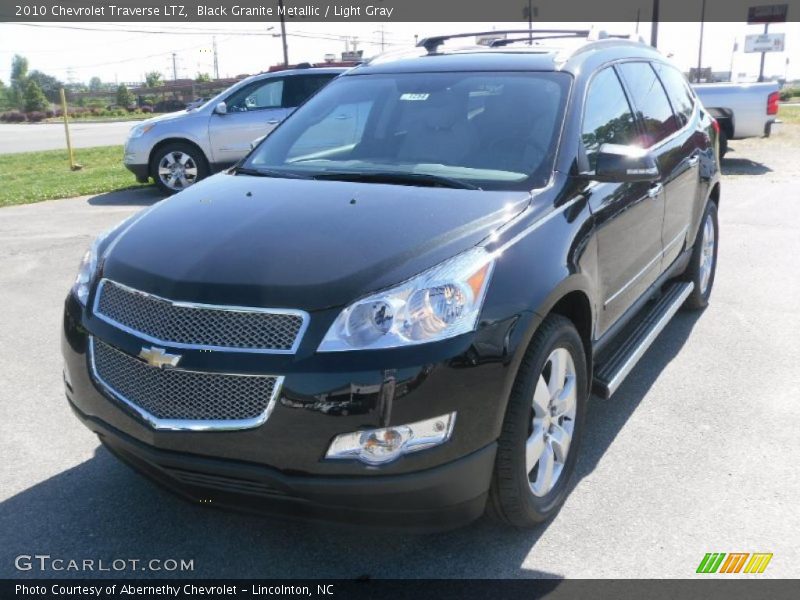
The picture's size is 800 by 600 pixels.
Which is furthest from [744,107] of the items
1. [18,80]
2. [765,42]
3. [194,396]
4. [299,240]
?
[18,80]

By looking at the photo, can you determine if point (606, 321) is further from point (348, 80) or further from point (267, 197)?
point (348, 80)

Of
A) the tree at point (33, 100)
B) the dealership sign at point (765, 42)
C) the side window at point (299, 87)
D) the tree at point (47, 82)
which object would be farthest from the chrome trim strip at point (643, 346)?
the tree at point (47, 82)

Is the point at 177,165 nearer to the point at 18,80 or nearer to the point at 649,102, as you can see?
the point at 649,102

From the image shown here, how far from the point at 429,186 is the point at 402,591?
1.64 meters

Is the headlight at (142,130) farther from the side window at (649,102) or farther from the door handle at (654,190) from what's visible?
the door handle at (654,190)

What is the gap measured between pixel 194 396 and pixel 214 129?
9910mm

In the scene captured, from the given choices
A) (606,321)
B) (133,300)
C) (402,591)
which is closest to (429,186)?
(606,321)

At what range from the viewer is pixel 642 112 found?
4461 millimetres

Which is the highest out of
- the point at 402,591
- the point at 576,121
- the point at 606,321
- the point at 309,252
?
the point at 576,121

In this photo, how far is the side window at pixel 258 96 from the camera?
12.1m

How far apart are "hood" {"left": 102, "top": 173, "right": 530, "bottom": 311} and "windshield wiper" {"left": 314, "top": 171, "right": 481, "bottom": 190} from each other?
7 centimetres

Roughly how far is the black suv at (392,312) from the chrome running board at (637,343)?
0.05 ft

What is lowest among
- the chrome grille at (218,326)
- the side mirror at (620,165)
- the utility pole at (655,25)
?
the chrome grille at (218,326)

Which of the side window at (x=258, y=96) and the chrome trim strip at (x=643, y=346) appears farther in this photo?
the side window at (x=258, y=96)
